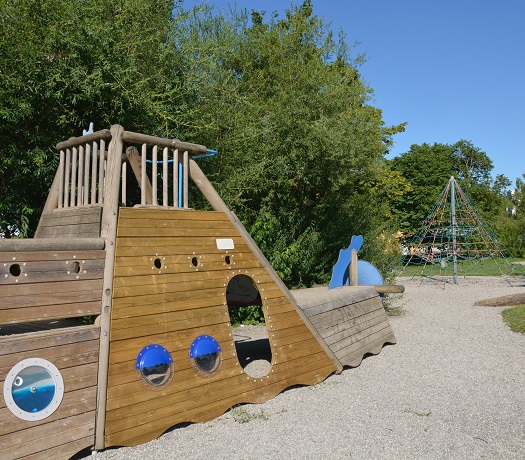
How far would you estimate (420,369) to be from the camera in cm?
734

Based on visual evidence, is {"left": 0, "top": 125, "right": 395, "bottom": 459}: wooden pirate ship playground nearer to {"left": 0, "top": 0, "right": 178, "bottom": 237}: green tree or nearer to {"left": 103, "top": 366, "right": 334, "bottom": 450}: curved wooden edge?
{"left": 103, "top": 366, "right": 334, "bottom": 450}: curved wooden edge

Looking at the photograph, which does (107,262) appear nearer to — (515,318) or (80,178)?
(80,178)

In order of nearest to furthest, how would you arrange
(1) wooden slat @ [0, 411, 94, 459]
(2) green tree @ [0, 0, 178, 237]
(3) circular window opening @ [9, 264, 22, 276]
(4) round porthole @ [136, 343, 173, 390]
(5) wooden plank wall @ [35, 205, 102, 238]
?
(1) wooden slat @ [0, 411, 94, 459], (3) circular window opening @ [9, 264, 22, 276], (4) round porthole @ [136, 343, 173, 390], (5) wooden plank wall @ [35, 205, 102, 238], (2) green tree @ [0, 0, 178, 237]

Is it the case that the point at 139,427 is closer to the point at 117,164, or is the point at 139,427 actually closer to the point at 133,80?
the point at 117,164

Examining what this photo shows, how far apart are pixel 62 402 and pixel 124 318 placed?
0.81 meters

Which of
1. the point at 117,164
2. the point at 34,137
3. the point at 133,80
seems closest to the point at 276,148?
the point at 133,80

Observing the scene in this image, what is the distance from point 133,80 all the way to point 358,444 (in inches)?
245

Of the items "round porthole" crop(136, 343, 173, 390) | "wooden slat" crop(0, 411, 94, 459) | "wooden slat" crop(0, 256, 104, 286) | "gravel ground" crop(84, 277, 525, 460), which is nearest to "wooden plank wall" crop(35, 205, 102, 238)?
"wooden slat" crop(0, 256, 104, 286)

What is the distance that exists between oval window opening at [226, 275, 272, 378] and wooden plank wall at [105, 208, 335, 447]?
0.56 m

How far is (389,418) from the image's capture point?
5137mm

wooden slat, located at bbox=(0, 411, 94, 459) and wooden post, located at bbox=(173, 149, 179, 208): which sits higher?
wooden post, located at bbox=(173, 149, 179, 208)

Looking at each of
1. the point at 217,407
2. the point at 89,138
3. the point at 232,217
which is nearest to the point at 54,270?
the point at 89,138

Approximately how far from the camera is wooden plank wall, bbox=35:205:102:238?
4641mm

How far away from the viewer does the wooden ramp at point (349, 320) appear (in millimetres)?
6738
